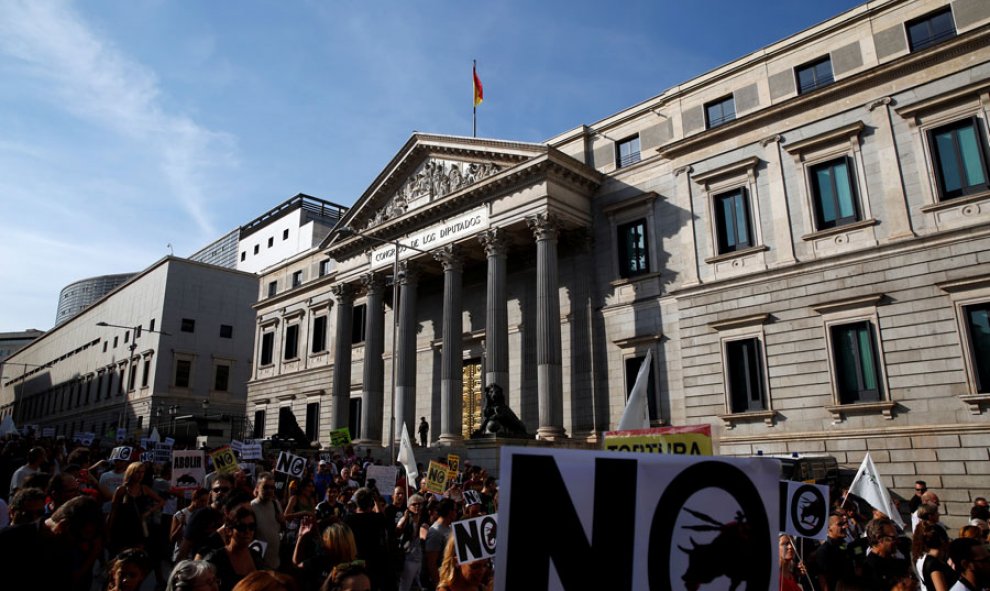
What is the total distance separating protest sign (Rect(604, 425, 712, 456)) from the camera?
8.91 meters

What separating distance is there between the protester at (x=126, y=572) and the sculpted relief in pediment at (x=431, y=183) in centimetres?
2705

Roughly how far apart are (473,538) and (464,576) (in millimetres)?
1158

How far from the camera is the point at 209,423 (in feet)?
176

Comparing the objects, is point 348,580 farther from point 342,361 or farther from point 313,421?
point 313,421

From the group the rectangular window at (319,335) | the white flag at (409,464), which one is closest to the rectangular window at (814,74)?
the white flag at (409,464)

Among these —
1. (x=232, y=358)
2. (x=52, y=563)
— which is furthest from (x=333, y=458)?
(x=232, y=358)

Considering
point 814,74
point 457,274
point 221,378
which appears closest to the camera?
point 814,74

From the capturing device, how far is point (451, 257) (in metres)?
31.8

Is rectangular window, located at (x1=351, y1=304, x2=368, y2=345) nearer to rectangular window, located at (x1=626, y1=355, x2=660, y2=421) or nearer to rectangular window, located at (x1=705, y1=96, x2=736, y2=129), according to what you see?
rectangular window, located at (x1=626, y1=355, x2=660, y2=421)

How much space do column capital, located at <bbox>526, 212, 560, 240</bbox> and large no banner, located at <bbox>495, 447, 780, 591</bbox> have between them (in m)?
23.9

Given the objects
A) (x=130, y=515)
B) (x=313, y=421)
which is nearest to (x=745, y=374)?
(x=130, y=515)

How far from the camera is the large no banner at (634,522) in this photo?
3.50m

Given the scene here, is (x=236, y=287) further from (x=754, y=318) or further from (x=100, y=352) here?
(x=754, y=318)

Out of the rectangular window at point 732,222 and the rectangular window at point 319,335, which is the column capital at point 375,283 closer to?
the rectangular window at point 319,335
